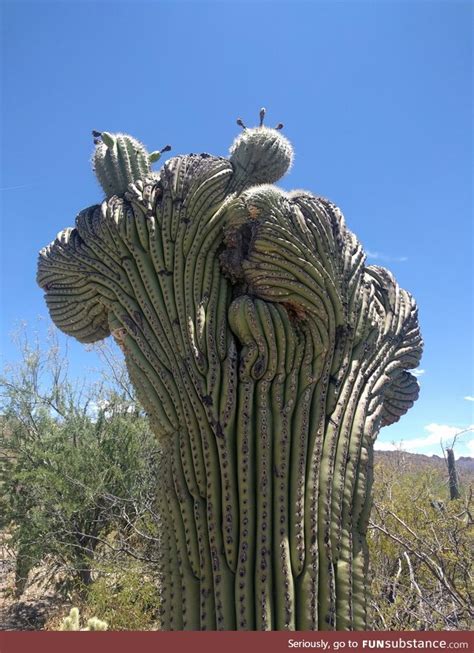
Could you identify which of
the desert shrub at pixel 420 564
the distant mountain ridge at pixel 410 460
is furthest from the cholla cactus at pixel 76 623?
the distant mountain ridge at pixel 410 460

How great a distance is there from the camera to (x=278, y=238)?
293cm

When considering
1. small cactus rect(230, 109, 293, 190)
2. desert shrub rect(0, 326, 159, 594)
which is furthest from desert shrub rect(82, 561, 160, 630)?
small cactus rect(230, 109, 293, 190)

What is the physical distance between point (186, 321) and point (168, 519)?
1.09m

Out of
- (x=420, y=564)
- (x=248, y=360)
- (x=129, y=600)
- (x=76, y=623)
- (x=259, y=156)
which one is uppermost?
(x=259, y=156)

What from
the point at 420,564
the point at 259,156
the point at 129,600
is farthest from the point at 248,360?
the point at 129,600

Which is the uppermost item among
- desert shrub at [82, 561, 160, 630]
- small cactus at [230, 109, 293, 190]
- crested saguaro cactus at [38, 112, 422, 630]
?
small cactus at [230, 109, 293, 190]

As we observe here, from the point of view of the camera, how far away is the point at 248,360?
2738 mm

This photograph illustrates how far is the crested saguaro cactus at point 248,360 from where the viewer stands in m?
2.41

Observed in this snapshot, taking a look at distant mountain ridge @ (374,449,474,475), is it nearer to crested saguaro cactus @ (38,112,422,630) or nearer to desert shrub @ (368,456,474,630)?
desert shrub @ (368,456,474,630)

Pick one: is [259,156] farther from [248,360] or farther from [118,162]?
[248,360]

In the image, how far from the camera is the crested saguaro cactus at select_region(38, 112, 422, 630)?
95.0 inches

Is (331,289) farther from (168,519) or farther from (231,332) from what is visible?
(168,519)

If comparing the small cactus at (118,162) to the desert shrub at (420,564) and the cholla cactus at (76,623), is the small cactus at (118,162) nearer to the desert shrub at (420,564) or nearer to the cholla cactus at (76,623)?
the cholla cactus at (76,623)

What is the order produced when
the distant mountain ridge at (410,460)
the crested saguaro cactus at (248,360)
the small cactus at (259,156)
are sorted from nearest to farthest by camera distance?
the crested saguaro cactus at (248,360), the small cactus at (259,156), the distant mountain ridge at (410,460)
